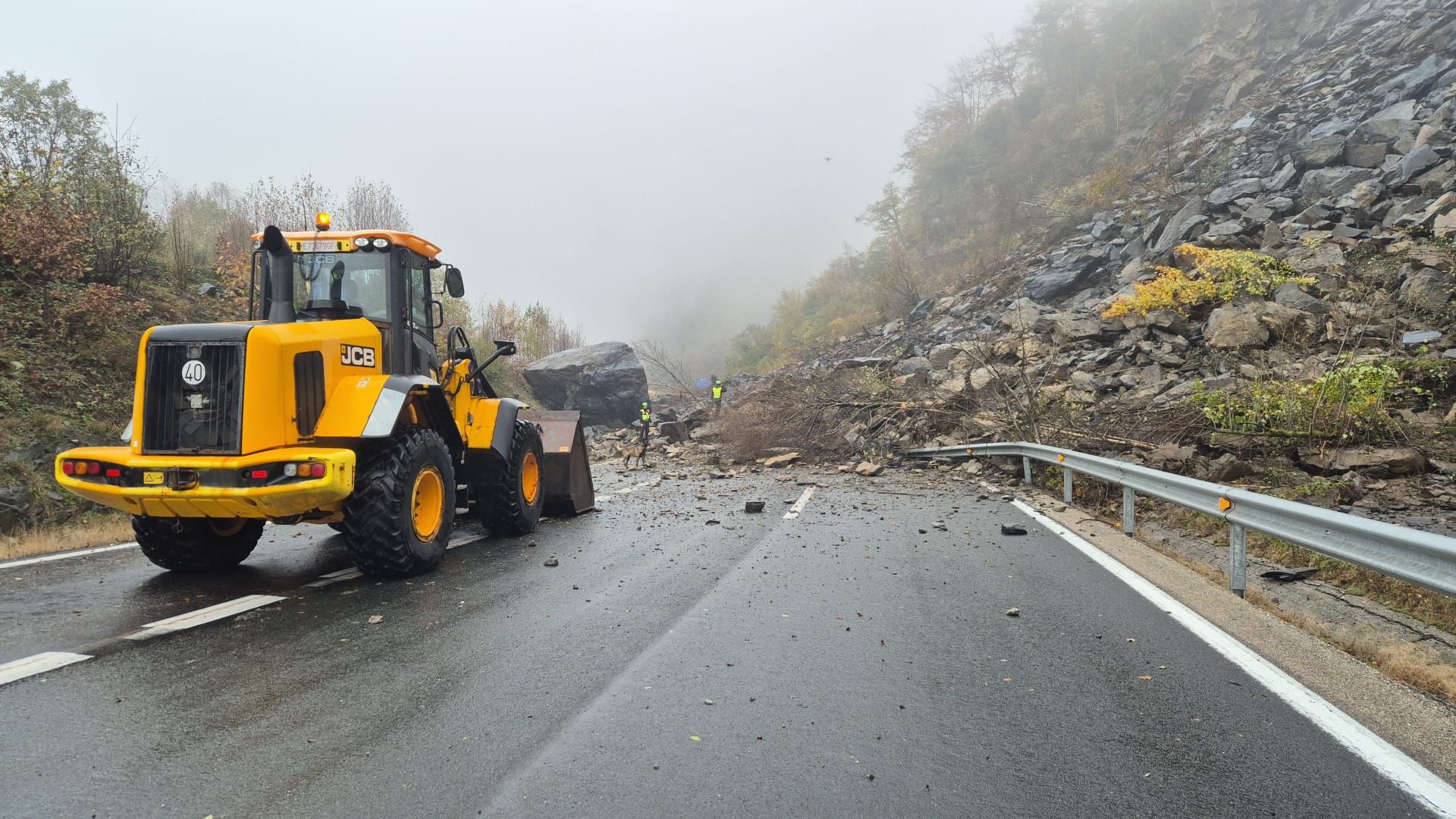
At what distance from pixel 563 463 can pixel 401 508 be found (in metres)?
3.87

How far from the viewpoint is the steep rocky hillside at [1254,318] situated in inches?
351

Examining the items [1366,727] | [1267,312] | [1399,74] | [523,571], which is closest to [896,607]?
[1366,727]

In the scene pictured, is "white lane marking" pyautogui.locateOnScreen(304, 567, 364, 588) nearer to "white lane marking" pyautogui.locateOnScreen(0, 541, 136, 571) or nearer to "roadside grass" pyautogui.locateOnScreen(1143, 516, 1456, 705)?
"white lane marking" pyautogui.locateOnScreen(0, 541, 136, 571)

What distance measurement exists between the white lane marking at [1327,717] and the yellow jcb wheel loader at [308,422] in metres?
5.31

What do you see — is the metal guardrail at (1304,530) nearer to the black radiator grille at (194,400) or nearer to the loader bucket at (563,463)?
the loader bucket at (563,463)

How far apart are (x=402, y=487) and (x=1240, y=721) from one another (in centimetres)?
529

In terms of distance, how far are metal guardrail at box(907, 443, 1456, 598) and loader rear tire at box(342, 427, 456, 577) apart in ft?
19.5

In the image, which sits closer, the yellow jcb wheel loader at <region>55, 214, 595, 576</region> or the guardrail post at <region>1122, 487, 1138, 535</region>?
the yellow jcb wheel loader at <region>55, 214, 595, 576</region>

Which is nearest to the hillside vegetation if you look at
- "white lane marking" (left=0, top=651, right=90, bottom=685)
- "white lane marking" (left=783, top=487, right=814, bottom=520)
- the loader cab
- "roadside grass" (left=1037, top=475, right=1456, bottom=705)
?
"white lane marking" (left=783, top=487, right=814, bottom=520)

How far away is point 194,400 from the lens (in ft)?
16.9

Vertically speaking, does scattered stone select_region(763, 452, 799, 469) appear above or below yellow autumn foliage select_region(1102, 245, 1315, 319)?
below

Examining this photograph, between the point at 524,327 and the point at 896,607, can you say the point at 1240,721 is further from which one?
the point at 524,327

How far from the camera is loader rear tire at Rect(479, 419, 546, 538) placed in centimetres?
796

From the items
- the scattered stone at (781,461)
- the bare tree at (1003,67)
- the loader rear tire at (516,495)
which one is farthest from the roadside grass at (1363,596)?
the bare tree at (1003,67)
